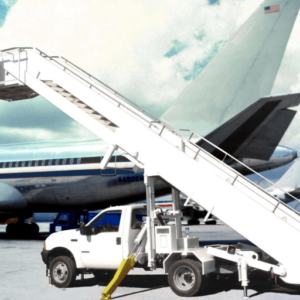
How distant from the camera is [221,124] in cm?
1591

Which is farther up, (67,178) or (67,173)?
(67,173)

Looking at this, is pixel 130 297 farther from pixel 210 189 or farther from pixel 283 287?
pixel 283 287

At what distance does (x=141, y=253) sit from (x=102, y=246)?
98 centimetres

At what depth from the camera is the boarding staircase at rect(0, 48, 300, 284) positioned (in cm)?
838

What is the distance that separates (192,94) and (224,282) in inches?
355

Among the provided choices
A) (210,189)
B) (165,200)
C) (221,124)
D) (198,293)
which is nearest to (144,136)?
(210,189)

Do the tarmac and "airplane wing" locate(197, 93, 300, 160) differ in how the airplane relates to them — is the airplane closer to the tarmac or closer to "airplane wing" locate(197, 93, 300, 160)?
"airplane wing" locate(197, 93, 300, 160)

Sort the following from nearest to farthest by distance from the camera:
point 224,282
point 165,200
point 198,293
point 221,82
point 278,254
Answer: point 278,254
point 198,293
point 224,282
point 221,82
point 165,200

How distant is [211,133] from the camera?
15859mm

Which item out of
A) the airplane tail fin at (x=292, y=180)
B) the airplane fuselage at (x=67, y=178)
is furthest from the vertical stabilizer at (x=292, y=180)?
the airplane fuselage at (x=67, y=178)

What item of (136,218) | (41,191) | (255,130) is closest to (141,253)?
(136,218)

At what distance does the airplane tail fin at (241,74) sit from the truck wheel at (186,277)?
24.8 feet

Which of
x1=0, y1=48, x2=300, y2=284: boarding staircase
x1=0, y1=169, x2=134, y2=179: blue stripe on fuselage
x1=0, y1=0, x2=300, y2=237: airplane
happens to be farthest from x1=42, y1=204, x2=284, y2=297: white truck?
x1=0, y1=169, x2=134, y2=179: blue stripe on fuselage

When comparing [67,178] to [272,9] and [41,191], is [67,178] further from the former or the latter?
[272,9]
